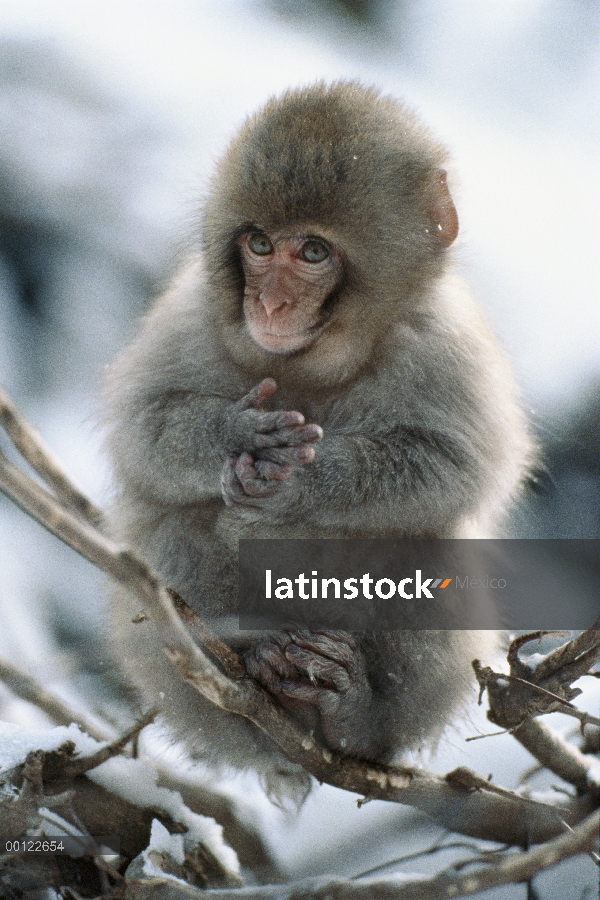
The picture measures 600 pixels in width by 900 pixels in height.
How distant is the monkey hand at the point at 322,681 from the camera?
5.26 ft

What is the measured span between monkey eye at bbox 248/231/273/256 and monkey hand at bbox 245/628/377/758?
2.36 feet

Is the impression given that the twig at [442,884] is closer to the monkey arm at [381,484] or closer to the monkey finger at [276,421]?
the monkey arm at [381,484]

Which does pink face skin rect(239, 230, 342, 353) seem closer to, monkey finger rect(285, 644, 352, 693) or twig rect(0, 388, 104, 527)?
twig rect(0, 388, 104, 527)

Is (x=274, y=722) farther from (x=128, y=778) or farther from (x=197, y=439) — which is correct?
(x=197, y=439)

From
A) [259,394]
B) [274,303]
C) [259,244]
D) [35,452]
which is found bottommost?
[35,452]

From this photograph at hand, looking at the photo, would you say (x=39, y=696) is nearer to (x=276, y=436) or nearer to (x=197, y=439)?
(x=197, y=439)

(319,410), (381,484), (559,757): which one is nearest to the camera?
(381,484)

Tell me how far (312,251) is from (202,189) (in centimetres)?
36

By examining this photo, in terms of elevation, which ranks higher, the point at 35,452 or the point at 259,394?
the point at 259,394

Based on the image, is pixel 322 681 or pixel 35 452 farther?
pixel 322 681

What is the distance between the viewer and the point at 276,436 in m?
1.56

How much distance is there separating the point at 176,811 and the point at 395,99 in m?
1.51

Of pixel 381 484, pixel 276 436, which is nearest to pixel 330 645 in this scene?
pixel 381 484

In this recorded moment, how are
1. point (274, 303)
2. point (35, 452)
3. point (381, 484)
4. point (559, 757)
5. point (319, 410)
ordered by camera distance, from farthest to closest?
point (559, 757), point (319, 410), point (381, 484), point (274, 303), point (35, 452)
